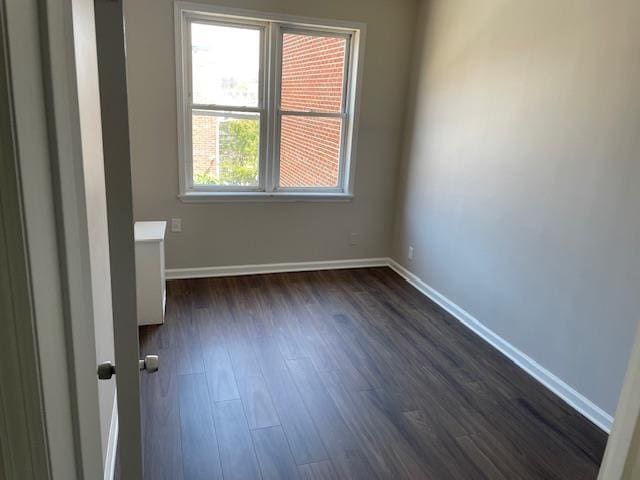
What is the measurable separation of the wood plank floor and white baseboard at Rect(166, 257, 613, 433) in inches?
2.8

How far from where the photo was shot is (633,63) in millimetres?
2133

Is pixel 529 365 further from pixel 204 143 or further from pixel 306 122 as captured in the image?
pixel 204 143

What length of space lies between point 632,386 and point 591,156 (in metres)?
1.78

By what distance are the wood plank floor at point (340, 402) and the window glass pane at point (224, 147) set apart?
3.71ft

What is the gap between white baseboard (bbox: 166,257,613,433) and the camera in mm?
2395

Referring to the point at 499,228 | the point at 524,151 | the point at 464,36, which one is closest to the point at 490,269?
the point at 499,228

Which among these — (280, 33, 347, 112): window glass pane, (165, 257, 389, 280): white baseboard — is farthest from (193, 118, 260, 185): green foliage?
(165, 257, 389, 280): white baseboard

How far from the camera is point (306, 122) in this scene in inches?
162

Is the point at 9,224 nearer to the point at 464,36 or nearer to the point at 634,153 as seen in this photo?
the point at 634,153

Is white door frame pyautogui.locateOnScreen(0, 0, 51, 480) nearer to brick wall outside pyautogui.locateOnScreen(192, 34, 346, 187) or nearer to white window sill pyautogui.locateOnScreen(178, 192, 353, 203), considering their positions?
white window sill pyautogui.locateOnScreen(178, 192, 353, 203)

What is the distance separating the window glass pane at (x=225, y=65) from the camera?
367cm

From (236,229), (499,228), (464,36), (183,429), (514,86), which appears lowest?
(183,429)

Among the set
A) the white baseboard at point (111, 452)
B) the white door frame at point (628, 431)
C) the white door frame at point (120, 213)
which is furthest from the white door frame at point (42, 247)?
the white baseboard at point (111, 452)

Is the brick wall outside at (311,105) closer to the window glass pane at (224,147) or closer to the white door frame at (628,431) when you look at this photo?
the window glass pane at (224,147)
